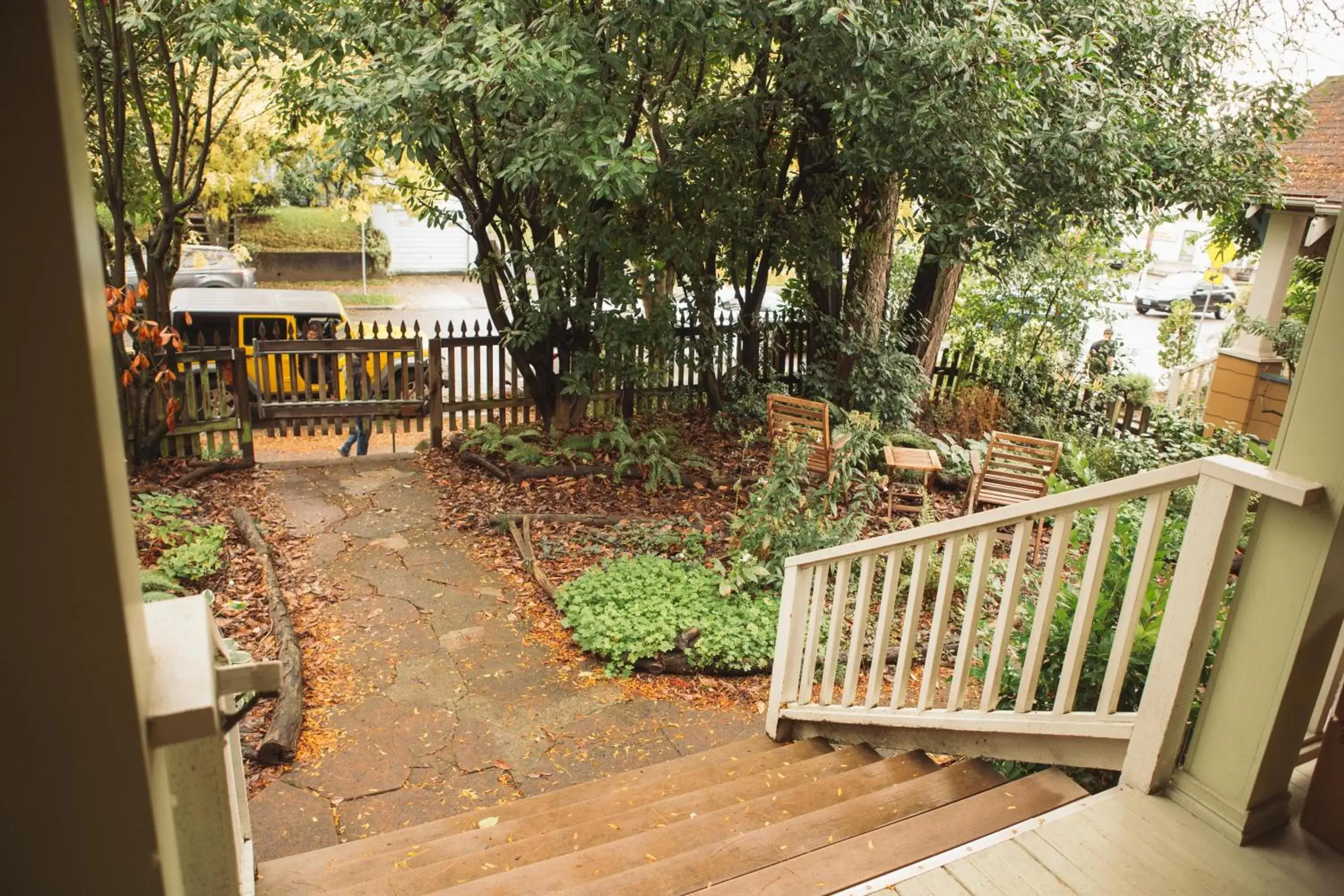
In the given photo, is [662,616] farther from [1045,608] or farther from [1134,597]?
[1134,597]

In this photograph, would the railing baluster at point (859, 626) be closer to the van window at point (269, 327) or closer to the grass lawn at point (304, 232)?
the van window at point (269, 327)

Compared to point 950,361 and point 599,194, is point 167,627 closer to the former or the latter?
point 599,194

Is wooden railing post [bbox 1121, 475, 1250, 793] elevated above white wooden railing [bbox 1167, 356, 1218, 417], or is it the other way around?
wooden railing post [bbox 1121, 475, 1250, 793]

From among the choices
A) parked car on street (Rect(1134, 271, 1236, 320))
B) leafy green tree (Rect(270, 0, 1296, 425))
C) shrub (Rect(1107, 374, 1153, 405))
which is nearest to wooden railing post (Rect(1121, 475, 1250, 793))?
leafy green tree (Rect(270, 0, 1296, 425))

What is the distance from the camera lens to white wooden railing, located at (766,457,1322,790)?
7.91 feet

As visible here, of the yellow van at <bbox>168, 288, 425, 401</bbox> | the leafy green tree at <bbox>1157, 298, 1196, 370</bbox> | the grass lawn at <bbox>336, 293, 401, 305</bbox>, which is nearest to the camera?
the yellow van at <bbox>168, 288, 425, 401</bbox>

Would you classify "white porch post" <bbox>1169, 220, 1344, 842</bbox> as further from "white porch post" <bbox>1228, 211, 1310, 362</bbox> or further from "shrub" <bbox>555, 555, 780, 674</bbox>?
"white porch post" <bbox>1228, 211, 1310, 362</bbox>

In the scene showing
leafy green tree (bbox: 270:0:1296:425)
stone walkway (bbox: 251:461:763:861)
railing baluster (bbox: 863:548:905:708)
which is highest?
leafy green tree (bbox: 270:0:1296:425)

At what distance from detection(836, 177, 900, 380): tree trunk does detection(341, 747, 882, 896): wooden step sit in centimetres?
670

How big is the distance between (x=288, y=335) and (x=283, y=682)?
20.4ft

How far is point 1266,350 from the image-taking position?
10.9 m

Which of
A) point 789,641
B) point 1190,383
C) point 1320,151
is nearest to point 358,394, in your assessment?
point 789,641

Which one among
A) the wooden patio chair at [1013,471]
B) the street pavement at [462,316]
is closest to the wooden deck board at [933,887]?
the wooden patio chair at [1013,471]

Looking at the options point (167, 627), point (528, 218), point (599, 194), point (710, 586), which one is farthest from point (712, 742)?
point (528, 218)
